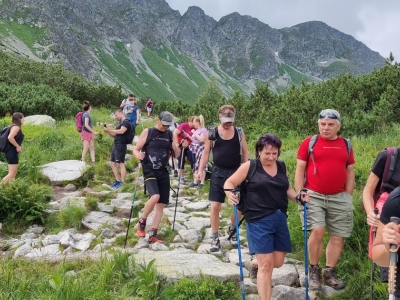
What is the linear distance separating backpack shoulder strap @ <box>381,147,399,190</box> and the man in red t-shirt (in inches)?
40.9

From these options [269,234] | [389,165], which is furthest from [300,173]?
[389,165]

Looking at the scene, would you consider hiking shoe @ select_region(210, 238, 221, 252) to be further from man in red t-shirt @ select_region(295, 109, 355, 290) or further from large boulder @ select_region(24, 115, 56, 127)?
large boulder @ select_region(24, 115, 56, 127)

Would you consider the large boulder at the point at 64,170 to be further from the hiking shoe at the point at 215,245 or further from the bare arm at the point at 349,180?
the bare arm at the point at 349,180

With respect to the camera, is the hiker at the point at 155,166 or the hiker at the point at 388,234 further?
the hiker at the point at 155,166

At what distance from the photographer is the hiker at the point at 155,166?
6.47m

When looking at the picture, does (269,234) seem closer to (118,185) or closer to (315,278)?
(315,278)

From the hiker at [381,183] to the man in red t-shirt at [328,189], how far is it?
0.90 meters

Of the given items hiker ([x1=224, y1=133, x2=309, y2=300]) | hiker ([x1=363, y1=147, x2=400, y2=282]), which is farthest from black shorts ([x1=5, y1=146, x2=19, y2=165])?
hiker ([x1=363, y1=147, x2=400, y2=282])

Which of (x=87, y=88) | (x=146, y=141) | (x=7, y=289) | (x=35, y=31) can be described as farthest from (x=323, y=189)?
(x=35, y=31)

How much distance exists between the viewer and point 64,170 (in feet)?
35.9

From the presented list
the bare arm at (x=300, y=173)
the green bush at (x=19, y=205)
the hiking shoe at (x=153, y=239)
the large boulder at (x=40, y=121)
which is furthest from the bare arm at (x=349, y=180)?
the large boulder at (x=40, y=121)

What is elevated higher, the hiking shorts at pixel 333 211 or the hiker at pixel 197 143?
the hiker at pixel 197 143

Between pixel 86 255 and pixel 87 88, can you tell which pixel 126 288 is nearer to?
pixel 86 255

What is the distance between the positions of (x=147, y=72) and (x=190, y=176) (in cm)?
16293
